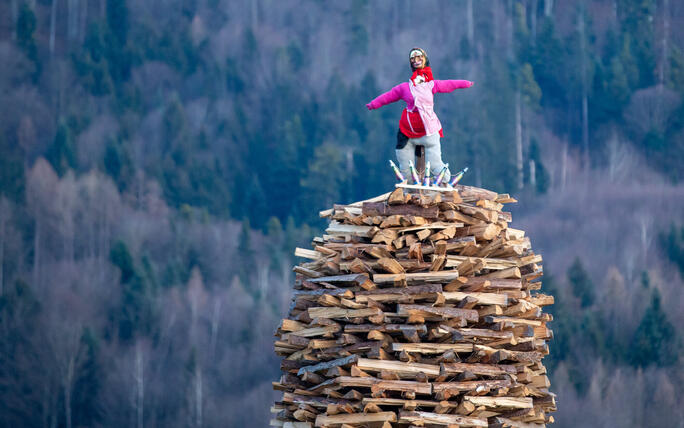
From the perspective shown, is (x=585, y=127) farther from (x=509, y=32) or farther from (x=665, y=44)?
(x=509, y=32)

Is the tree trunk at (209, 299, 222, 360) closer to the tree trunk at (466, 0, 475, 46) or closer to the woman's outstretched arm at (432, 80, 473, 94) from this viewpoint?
the tree trunk at (466, 0, 475, 46)

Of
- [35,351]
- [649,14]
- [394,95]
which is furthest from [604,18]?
[394,95]

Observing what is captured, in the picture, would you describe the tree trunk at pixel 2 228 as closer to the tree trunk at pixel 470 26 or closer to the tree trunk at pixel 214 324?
the tree trunk at pixel 214 324

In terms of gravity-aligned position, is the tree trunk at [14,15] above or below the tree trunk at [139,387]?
above

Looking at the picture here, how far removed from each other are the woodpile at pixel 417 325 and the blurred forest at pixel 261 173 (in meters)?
27.5

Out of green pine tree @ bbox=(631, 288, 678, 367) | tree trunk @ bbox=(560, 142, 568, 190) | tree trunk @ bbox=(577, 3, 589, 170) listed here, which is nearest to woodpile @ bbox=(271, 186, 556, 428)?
green pine tree @ bbox=(631, 288, 678, 367)

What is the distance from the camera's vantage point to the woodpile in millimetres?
13422

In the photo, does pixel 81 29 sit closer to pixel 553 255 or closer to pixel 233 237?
pixel 233 237

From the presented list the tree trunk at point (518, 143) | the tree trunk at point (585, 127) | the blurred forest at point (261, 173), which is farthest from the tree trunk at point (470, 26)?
the tree trunk at point (585, 127)

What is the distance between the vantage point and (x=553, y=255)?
49.3m

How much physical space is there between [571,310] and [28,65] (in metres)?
27.6

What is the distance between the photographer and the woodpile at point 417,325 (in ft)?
44.0

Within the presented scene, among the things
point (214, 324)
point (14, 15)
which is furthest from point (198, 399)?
point (14, 15)

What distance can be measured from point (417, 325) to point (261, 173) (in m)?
46.3
